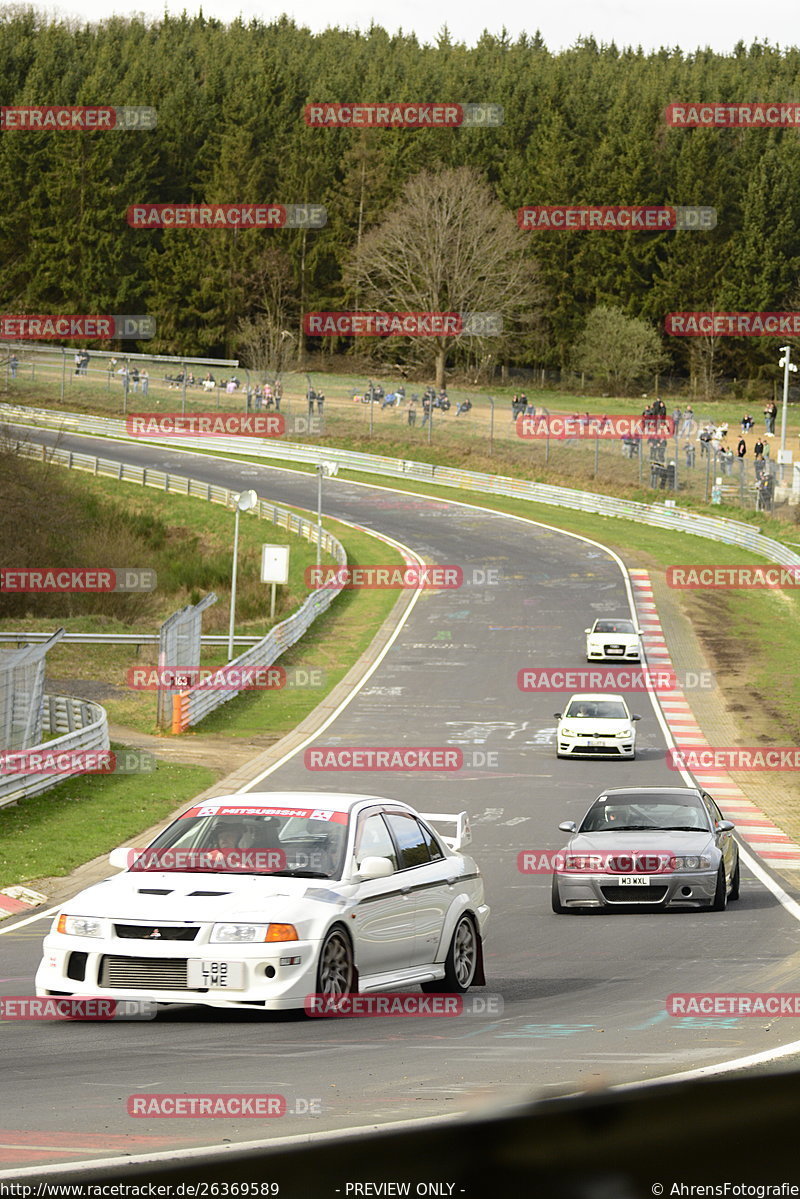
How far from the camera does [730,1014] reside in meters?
9.76

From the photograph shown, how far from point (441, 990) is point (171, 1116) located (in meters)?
5.66

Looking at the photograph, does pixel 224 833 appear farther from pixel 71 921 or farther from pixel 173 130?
pixel 173 130

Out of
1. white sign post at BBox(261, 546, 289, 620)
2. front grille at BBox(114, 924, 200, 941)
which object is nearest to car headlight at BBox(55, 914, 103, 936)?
front grille at BBox(114, 924, 200, 941)

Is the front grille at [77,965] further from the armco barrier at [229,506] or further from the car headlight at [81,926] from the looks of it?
the armco barrier at [229,506]

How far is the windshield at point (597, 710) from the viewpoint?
31.7m

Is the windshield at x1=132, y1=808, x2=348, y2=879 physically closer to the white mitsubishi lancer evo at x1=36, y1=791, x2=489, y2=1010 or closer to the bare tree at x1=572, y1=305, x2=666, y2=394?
the white mitsubishi lancer evo at x1=36, y1=791, x2=489, y2=1010

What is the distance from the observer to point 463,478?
80.1 metres

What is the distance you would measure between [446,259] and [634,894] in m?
95.3

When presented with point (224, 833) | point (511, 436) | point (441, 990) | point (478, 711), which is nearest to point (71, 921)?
point (224, 833)

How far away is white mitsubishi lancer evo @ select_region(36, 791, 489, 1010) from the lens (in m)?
9.02

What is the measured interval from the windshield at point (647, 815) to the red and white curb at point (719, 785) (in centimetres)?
379

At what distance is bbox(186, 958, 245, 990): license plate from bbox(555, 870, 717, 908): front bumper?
23.9 ft

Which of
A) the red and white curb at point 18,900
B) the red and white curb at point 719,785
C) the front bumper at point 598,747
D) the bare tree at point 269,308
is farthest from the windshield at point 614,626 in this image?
the bare tree at point 269,308

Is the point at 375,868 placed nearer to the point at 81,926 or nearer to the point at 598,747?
the point at 81,926
